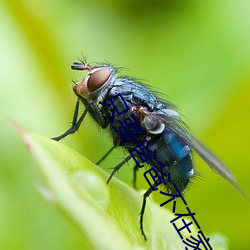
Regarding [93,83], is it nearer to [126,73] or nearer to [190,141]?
[190,141]

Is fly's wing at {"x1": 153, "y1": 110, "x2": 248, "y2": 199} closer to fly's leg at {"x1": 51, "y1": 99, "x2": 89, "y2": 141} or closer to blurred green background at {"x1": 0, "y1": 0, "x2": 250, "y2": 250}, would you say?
fly's leg at {"x1": 51, "y1": 99, "x2": 89, "y2": 141}

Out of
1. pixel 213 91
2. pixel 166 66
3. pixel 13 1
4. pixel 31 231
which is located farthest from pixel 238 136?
pixel 13 1

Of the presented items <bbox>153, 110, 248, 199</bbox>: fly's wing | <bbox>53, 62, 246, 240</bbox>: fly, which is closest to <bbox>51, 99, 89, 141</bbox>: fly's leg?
<bbox>53, 62, 246, 240</bbox>: fly

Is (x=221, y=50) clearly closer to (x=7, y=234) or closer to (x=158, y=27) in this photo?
(x=158, y=27)

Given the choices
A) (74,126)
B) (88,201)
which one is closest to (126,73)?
(74,126)

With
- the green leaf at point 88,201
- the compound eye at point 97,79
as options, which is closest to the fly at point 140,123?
the compound eye at point 97,79

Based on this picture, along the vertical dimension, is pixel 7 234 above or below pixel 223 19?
below

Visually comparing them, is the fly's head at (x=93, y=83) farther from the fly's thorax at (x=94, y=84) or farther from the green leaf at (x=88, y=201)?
the green leaf at (x=88, y=201)
